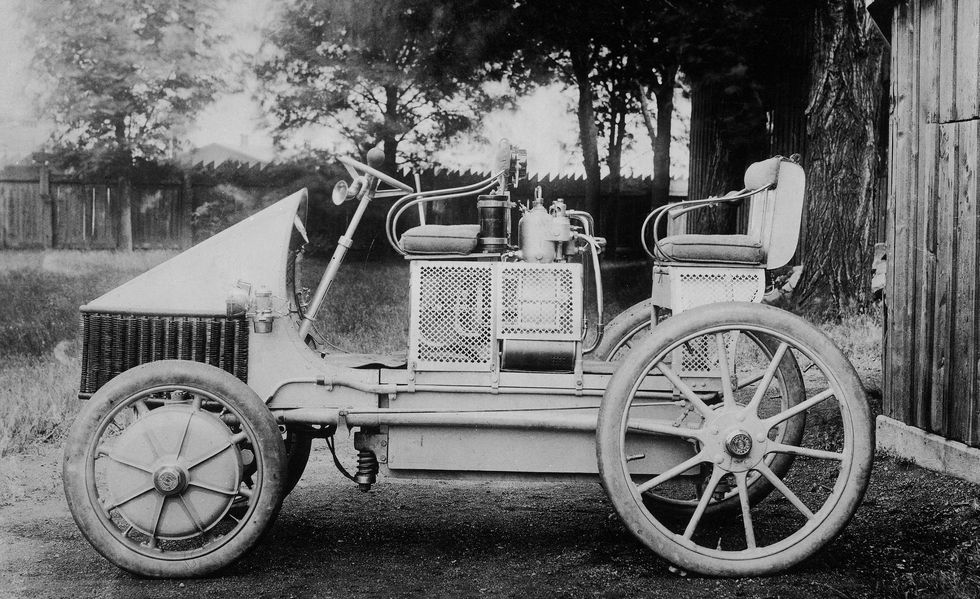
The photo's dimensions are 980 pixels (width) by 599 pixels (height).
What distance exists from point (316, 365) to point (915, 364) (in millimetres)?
2945

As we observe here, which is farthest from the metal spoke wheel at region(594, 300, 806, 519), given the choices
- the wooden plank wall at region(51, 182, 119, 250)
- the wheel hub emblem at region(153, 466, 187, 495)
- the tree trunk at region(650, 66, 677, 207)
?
the wooden plank wall at region(51, 182, 119, 250)

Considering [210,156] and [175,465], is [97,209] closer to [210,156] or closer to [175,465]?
[210,156]

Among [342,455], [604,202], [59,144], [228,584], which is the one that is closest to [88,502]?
[228,584]

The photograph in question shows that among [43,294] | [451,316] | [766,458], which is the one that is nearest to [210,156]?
[43,294]

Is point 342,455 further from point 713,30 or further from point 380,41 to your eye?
point 713,30

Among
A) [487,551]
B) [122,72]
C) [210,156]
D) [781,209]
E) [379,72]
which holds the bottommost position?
[487,551]

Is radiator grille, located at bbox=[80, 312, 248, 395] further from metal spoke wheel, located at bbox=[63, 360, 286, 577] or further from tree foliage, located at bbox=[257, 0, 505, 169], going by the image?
tree foliage, located at bbox=[257, 0, 505, 169]

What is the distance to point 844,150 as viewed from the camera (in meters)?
7.60

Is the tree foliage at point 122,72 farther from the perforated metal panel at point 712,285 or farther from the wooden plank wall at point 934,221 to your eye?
the wooden plank wall at point 934,221

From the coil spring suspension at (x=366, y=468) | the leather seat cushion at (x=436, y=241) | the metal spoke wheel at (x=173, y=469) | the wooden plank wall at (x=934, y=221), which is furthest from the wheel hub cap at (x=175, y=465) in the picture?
the wooden plank wall at (x=934, y=221)

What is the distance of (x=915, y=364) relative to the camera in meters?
4.49

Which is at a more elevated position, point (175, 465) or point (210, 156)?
point (210, 156)

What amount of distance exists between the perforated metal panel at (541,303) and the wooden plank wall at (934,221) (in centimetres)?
192

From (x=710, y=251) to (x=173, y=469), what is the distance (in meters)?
2.22
